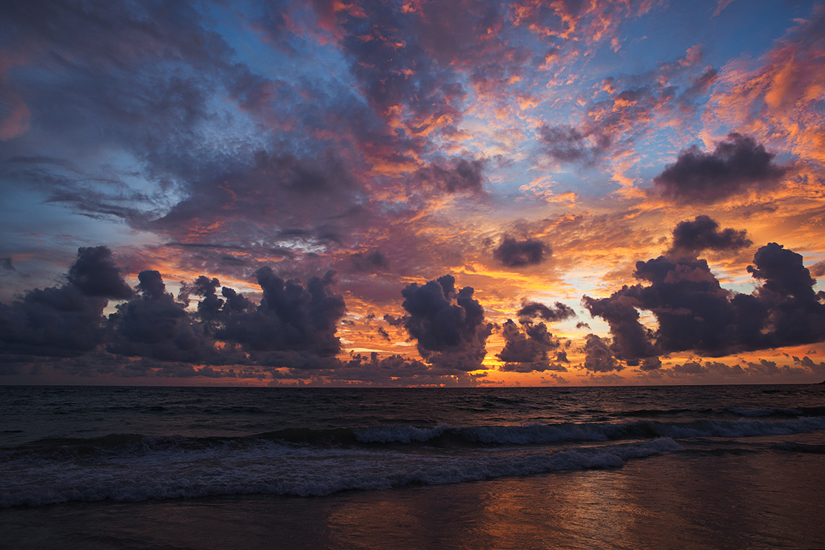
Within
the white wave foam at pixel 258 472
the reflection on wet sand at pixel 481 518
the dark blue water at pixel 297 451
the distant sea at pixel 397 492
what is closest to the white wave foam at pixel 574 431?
the dark blue water at pixel 297 451

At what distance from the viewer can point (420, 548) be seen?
7902 mm

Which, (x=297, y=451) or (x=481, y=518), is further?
(x=297, y=451)

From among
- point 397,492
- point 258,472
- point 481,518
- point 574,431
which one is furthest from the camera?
point 574,431

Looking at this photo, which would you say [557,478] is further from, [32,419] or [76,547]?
[32,419]

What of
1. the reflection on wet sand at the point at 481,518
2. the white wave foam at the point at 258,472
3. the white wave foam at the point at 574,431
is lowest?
the white wave foam at the point at 574,431

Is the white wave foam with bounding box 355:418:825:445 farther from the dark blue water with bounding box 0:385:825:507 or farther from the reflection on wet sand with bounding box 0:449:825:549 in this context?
the reflection on wet sand with bounding box 0:449:825:549

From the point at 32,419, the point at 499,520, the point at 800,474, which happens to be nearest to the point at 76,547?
the point at 499,520

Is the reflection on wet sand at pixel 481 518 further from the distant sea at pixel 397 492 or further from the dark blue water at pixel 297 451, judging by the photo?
the dark blue water at pixel 297 451

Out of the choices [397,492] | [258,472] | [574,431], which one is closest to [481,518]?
[397,492]

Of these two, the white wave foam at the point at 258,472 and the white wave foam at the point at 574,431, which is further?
the white wave foam at the point at 574,431

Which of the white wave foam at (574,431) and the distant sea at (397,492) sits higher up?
the distant sea at (397,492)

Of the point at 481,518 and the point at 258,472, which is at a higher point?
the point at 481,518

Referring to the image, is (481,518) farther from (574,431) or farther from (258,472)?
(574,431)

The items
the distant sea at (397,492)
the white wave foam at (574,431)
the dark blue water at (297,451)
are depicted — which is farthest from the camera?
the white wave foam at (574,431)
